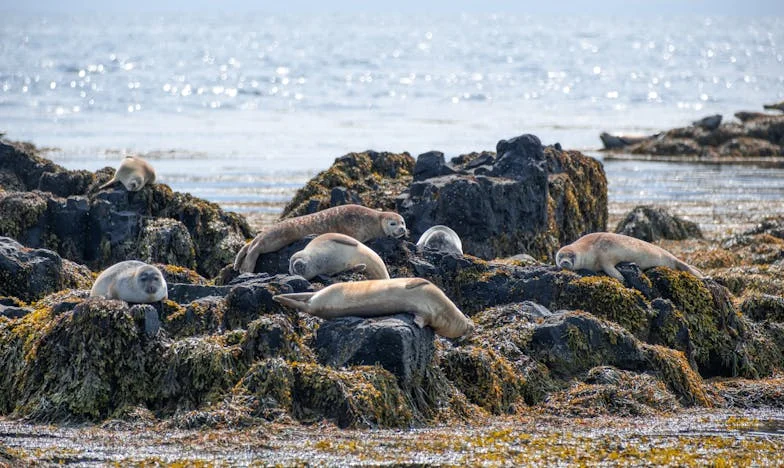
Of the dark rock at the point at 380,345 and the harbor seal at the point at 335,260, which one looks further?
the harbor seal at the point at 335,260

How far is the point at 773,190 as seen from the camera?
23516 mm

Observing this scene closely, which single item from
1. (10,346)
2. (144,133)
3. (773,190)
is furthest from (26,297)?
(144,133)

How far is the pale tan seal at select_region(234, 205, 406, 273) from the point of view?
32.8 ft

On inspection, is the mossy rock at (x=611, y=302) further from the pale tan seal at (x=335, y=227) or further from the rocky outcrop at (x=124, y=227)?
the rocky outcrop at (x=124, y=227)

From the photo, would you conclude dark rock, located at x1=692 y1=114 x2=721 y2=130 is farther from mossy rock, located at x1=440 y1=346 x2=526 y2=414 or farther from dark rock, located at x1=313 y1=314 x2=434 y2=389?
dark rock, located at x1=313 y1=314 x2=434 y2=389

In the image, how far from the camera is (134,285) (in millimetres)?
7973

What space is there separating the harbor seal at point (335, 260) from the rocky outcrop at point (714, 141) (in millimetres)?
23455

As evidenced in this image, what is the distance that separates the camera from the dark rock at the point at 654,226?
1702cm

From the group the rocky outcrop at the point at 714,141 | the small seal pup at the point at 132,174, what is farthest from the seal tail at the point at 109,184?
the rocky outcrop at the point at 714,141

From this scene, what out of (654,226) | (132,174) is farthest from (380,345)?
(654,226)

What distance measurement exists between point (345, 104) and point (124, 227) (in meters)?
35.6

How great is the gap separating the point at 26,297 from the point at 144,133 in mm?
26863

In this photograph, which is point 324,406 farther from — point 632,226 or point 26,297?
point 632,226

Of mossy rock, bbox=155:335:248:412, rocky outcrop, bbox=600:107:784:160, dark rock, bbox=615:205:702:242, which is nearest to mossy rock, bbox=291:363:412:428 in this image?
mossy rock, bbox=155:335:248:412
